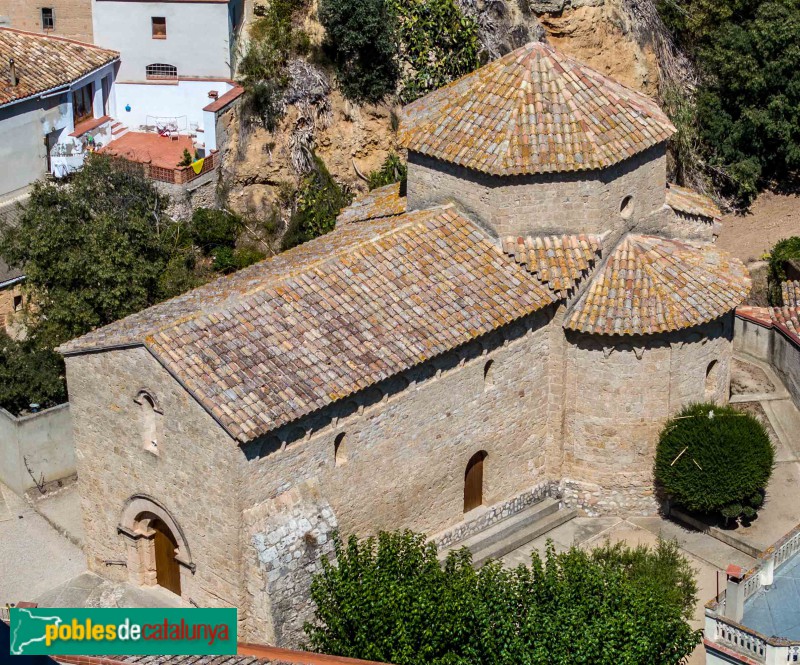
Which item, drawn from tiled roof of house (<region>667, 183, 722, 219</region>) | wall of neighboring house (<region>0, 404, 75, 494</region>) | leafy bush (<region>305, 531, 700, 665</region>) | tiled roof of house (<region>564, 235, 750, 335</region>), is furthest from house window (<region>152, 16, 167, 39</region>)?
leafy bush (<region>305, 531, 700, 665</region>)

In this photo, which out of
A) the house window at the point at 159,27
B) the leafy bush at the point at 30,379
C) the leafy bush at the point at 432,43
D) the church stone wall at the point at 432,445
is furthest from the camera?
the house window at the point at 159,27

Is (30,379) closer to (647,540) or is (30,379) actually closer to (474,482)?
(474,482)

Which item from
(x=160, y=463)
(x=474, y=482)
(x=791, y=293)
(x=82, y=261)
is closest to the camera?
(x=160, y=463)

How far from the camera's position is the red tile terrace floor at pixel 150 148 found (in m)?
46.8

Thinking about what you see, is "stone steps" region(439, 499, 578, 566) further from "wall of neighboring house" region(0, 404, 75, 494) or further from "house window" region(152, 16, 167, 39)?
"house window" region(152, 16, 167, 39)

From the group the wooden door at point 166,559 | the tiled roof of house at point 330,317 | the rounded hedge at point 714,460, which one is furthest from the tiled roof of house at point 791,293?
the wooden door at point 166,559

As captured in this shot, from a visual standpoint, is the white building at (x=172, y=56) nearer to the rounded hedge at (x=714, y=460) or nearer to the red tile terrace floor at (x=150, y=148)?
the red tile terrace floor at (x=150, y=148)

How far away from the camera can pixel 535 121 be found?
35344 millimetres

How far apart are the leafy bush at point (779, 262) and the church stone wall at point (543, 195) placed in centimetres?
1172

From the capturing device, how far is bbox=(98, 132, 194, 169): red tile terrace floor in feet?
154

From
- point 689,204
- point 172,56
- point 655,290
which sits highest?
point 172,56

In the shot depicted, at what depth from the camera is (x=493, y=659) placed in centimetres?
2853

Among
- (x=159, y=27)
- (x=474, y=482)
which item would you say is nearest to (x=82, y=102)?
(x=159, y=27)

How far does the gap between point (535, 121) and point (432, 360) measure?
6485 mm
